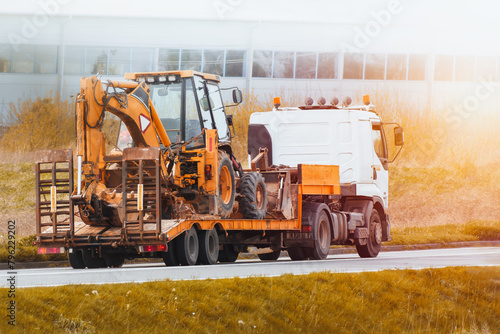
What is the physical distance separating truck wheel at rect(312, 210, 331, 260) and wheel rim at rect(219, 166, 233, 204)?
273 centimetres

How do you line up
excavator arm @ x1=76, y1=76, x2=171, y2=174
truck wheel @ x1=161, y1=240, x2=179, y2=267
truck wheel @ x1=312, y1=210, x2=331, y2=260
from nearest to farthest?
excavator arm @ x1=76, y1=76, x2=171, y2=174
truck wheel @ x1=161, y1=240, x2=179, y2=267
truck wheel @ x1=312, y1=210, x2=331, y2=260

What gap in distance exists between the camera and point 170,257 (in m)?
15.7

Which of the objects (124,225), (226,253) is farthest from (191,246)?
(226,253)

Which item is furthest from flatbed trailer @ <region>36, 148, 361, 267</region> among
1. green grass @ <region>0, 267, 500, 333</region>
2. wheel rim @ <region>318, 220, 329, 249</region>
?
green grass @ <region>0, 267, 500, 333</region>

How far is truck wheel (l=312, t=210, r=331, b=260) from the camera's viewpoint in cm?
1942

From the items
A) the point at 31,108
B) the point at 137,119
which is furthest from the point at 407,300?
the point at 31,108

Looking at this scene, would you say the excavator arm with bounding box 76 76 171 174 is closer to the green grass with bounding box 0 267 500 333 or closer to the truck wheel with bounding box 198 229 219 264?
the truck wheel with bounding box 198 229 219 264

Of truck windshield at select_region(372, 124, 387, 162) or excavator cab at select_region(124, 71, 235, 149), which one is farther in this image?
truck windshield at select_region(372, 124, 387, 162)

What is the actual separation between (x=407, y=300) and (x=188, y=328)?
4.63 m

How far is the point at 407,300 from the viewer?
43.7ft

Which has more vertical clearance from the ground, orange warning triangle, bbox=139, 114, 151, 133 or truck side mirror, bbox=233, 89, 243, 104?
truck side mirror, bbox=233, 89, 243, 104

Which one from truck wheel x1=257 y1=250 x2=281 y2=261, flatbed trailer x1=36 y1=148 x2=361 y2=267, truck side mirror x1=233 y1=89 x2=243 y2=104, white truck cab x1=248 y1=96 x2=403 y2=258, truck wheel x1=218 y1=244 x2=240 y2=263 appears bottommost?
truck wheel x1=257 y1=250 x2=281 y2=261

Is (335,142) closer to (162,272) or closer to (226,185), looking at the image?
(226,185)

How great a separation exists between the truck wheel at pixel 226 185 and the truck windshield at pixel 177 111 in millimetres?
645
